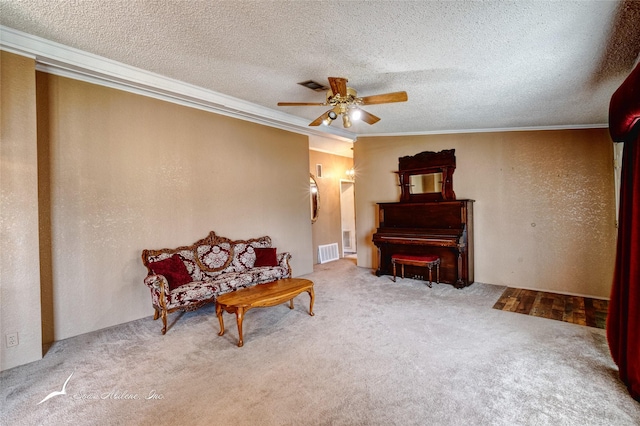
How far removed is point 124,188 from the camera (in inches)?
139

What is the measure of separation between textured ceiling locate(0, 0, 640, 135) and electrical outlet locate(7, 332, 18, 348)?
263 centimetres

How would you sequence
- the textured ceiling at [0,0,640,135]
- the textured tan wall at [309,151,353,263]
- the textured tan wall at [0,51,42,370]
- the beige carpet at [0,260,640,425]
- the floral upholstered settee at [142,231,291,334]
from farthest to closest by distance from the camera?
the textured tan wall at [309,151,353,263] < the floral upholstered settee at [142,231,291,334] < the textured tan wall at [0,51,42,370] < the textured ceiling at [0,0,640,135] < the beige carpet at [0,260,640,425]

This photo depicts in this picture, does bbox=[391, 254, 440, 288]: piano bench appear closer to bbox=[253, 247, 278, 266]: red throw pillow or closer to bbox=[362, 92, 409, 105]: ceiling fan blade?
bbox=[253, 247, 278, 266]: red throw pillow

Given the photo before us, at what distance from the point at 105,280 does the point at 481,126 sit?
585cm

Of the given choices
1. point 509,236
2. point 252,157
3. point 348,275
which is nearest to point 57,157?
point 252,157

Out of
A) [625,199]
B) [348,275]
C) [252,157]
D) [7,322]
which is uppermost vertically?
[252,157]

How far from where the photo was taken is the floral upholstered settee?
10.7 feet

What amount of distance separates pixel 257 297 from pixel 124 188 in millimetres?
2149

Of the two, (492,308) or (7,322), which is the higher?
(7,322)

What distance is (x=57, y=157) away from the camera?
122 inches

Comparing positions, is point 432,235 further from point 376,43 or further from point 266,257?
point 376,43

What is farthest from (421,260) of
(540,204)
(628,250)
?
(628,250)

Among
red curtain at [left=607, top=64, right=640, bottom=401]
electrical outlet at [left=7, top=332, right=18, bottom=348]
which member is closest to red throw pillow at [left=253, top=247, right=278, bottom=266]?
electrical outlet at [left=7, top=332, right=18, bottom=348]

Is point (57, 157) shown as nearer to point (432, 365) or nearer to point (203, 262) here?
point (203, 262)
